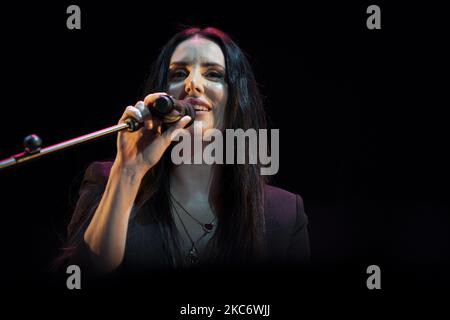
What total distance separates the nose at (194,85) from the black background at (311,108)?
38 centimetres

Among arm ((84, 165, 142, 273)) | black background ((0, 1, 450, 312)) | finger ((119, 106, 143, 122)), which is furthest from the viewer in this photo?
black background ((0, 1, 450, 312))

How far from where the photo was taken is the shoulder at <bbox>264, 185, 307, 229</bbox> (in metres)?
1.69

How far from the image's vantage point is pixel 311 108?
1.94 meters

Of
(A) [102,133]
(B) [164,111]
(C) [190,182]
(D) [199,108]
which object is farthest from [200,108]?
(A) [102,133]

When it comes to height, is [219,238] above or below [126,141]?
below

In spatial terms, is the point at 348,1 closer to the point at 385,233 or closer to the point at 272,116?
the point at 272,116

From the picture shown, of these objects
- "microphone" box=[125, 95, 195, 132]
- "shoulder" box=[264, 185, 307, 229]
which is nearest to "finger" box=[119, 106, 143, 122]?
"microphone" box=[125, 95, 195, 132]

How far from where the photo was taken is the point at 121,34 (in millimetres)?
1839

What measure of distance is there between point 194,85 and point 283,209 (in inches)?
21.5

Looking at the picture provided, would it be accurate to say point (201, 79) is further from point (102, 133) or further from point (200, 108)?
point (102, 133)

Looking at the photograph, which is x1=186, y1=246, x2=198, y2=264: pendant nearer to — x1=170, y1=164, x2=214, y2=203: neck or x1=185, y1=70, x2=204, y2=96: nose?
x1=170, y1=164, x2=214, y2=203: neck

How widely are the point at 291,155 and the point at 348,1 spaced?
2.06ft

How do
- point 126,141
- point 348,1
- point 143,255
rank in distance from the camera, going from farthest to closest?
1. point 348,1
2. point 143,255
3. point 126,141
